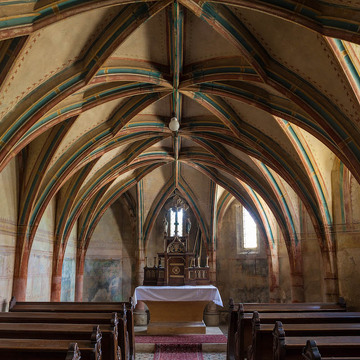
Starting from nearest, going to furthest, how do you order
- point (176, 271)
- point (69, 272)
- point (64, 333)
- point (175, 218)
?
point (64, 333) → point (176, 271) → point (69, 272) → point (175, 218)

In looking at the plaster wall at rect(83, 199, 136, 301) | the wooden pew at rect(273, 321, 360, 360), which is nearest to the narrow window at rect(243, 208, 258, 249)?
the plaster wall at rect(83, 199, 136, 301)

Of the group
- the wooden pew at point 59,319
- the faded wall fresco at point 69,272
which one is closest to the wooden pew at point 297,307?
the wooden pew at point 59,319

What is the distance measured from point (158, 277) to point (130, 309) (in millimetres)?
6509

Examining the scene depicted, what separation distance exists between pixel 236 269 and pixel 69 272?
873 centimetres

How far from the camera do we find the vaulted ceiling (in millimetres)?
7504

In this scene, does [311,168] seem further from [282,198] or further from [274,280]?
[274,280]

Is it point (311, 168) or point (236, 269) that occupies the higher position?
point (311, 168)

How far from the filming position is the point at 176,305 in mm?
14414

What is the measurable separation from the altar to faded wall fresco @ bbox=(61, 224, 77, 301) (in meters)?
4.72

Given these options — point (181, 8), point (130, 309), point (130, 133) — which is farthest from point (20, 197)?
point (181, 8)

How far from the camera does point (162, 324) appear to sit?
14250 mm

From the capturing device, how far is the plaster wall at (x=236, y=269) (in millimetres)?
20156

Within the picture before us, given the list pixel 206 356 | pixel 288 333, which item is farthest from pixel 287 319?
pixel 206 356

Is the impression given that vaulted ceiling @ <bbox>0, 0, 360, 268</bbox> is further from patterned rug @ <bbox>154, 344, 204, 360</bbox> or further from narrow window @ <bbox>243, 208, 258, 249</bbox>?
narrow window @ <bbox>243, 208, 258, 249</bbox>
